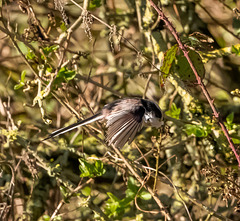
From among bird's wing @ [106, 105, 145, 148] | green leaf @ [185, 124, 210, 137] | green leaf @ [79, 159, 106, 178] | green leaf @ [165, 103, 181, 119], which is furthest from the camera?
green leaf @ [165, 103, 181, 119]

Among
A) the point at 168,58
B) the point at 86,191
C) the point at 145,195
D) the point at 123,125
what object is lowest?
the point at 86,191

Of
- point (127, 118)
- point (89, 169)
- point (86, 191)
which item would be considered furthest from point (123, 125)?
point (86, 191)

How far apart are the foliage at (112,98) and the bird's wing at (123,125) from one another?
0.28 meters

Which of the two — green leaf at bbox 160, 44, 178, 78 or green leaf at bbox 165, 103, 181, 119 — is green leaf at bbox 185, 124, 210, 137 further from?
green leaf at bbox 160, 44, 178, 78

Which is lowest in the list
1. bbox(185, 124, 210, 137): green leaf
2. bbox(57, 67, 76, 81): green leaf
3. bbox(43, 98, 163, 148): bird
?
bbox(185, 124, 210, 137): green leaf

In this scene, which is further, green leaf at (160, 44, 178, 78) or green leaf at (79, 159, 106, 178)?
green leaf at (79, 159, 106, 178)

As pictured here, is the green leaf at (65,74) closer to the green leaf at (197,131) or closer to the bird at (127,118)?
the bird at (127,118)

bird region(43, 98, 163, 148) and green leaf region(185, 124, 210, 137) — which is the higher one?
bird region(43, 98, 163, 148)

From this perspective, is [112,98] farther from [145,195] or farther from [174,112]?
[145,195]

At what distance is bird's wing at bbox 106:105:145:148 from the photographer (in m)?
1.52

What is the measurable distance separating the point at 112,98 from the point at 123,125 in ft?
2.96

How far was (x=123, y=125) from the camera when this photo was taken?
1.61 m

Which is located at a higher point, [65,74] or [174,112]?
[65,74]

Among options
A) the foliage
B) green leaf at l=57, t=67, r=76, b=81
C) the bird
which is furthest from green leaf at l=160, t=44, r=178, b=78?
green leaf at l=57, t=67, r=76, b=81
